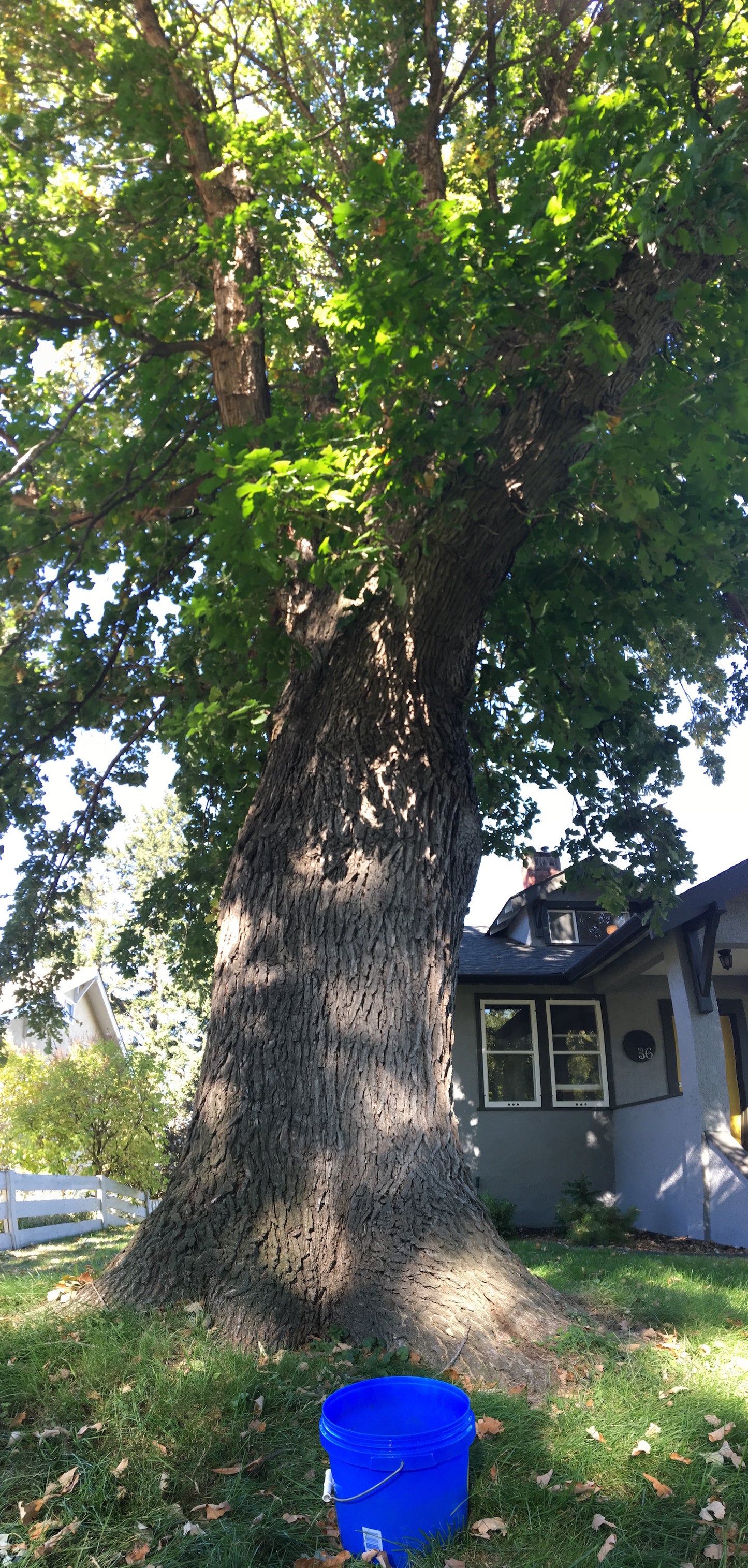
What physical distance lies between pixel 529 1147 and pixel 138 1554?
→ 1211cm

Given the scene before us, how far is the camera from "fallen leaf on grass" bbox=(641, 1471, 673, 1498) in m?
3.08

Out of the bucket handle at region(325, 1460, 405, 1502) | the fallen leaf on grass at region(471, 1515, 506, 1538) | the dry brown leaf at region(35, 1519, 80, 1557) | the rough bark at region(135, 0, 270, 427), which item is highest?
the rough bark at region(135, 0, 270, 427)

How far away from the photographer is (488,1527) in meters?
3.00

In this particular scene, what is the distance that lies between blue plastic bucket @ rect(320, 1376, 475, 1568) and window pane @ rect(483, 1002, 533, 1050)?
471 inches

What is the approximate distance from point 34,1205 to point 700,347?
11.8 meters

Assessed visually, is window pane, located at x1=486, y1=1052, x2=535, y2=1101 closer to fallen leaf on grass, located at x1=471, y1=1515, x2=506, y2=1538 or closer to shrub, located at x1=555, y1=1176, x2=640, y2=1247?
shrub, located at x1=555, y1=1176, x2=640, y2=1247

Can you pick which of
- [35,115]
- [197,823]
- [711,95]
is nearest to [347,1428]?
[711,95]

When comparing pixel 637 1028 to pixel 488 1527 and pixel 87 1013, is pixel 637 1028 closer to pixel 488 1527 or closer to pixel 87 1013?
pixel 488 1527

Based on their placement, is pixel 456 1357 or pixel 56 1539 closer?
pixel 56 1539

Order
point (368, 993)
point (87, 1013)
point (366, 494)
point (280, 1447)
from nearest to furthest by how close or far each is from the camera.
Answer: point (280, 1447) → point (368, 993) → point (366, 494) → point (87, 1013)

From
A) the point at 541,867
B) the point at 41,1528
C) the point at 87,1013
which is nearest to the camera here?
the point at 41,1528

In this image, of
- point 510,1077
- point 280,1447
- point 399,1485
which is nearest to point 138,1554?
point 280,1447

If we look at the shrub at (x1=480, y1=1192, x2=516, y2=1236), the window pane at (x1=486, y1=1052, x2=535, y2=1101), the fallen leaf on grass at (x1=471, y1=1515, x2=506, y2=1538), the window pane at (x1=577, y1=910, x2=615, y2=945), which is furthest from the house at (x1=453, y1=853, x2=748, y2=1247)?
the fallen leaf on grass at (x1=471, y1=1515, x2=506, y2=1538)

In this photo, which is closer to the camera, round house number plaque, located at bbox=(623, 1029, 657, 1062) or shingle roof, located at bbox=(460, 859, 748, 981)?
shingle roof, located at bbox=(460, 859, 748, 981)
